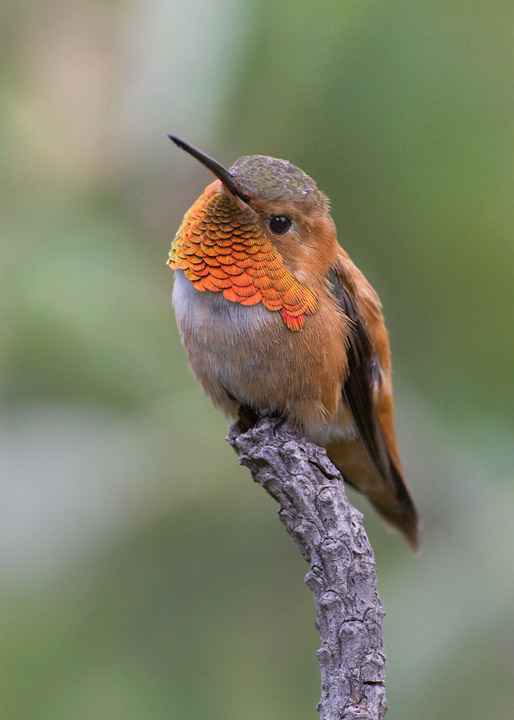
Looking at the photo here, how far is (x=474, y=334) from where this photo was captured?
2.50m

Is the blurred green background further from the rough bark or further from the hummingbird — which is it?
the rough bark

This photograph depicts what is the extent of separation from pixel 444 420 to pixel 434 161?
834 mm

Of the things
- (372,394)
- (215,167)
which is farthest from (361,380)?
(215,167)

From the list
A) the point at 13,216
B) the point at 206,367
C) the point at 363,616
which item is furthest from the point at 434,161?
the point at 363,616

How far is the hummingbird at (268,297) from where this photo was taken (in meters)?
1.67

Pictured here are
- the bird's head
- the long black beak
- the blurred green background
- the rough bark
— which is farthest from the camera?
the blurred green background

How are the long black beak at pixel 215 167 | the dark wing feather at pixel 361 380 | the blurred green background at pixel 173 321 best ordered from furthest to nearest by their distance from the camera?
the blurred green background at pixel 173 321
the dark wing feather at pixel 361 380
the long black beak at pixel 215 167

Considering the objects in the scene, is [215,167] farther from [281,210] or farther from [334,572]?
[334,572]

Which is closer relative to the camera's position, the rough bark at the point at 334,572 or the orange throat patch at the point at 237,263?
the rough bark at the point at 334,572

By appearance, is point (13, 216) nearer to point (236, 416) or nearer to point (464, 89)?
point (236, 416)

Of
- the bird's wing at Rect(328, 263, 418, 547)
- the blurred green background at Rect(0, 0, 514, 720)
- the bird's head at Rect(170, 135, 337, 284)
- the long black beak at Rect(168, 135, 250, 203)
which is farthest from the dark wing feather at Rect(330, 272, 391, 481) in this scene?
the blurred green background at Rect(0, 0, 514, 720)

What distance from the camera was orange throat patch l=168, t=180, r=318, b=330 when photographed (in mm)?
1665

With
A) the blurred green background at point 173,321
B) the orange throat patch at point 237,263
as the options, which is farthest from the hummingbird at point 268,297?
the blurred green background at point 173,321

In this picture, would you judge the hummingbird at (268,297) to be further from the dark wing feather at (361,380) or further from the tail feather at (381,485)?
the tail feather at (381,485)
